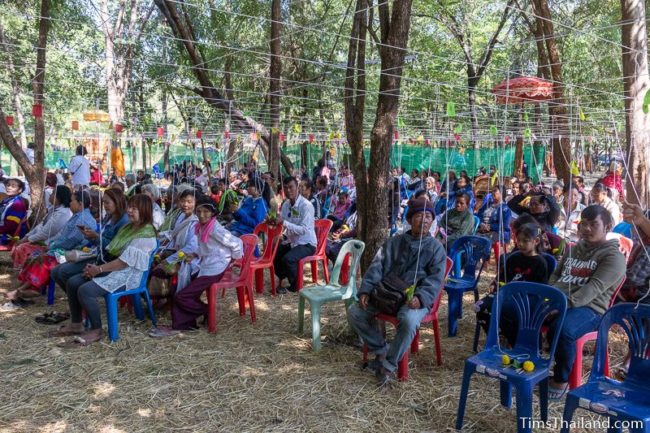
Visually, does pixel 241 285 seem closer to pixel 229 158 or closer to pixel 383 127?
pixel 383 127

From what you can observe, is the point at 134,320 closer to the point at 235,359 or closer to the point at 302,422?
the point at 235,359

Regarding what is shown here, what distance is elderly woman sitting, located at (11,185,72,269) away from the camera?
5582 mm

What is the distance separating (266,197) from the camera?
27.3ft

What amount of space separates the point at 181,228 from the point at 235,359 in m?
1.57

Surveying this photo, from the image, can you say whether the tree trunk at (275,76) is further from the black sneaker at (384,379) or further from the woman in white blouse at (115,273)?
the black sneaker at (384,379)

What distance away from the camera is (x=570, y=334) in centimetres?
318

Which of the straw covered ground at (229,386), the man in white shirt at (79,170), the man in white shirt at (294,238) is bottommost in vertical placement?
the straw covered ground at (229,386)

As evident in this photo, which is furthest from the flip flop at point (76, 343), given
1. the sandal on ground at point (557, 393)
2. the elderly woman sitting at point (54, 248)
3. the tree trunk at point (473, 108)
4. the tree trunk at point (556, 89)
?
the tree trunk at point (556, 89)

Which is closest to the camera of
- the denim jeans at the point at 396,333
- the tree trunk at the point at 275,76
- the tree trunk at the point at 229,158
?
the denim jeans at the point at 396,333

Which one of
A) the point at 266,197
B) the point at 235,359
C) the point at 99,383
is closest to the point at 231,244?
the point at 235,359

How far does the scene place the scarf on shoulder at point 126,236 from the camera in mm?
4543

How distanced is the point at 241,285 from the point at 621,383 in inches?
125

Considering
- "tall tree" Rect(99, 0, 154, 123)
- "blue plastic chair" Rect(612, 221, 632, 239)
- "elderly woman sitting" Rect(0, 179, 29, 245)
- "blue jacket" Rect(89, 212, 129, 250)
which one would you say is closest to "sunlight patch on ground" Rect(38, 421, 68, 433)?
"blue jacket" Rect(89, 212, 129, 250)

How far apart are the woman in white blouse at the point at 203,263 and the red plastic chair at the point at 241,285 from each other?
0.07 m
